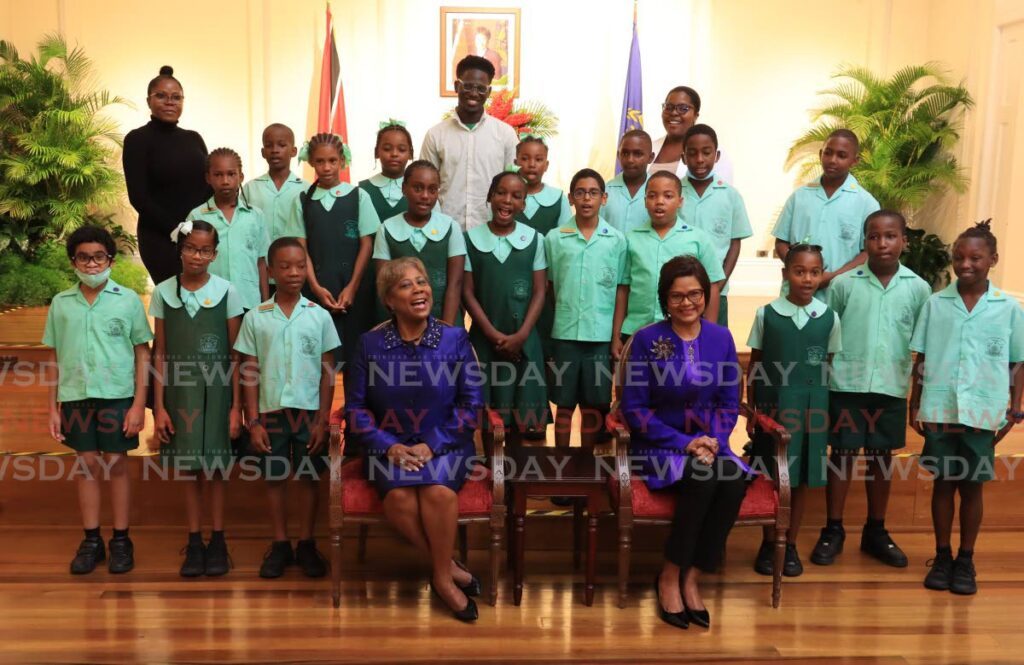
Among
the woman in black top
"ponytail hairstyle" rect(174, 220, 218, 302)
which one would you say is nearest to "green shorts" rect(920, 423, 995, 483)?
"ponytail hairstyle" rect(174, 220, 218, 302)

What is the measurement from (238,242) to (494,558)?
5.58 feet

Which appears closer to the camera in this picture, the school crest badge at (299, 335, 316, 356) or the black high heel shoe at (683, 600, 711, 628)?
the black high heel shoe at (683, 600, 711, 628)

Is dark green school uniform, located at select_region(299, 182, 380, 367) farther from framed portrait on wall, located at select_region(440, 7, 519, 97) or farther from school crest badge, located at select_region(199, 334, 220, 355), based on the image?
framed portrait on wall, located at select_region(440, 7, 519, 97)

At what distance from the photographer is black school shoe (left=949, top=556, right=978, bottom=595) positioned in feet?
12.8

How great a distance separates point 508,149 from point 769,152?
5.39m

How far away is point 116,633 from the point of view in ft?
11.3

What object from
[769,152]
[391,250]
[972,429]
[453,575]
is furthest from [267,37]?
[972,429]

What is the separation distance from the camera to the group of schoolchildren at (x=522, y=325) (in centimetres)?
379

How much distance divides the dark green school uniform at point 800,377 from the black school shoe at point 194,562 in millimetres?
2316

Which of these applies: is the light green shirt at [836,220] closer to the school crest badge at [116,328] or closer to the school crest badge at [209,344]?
the school crest badge at [209,344]

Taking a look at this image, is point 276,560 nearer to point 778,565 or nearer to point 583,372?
point 583,372

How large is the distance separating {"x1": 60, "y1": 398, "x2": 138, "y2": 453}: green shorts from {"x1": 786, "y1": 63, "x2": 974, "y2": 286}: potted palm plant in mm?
6784

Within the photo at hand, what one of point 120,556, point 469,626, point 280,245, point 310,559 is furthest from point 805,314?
point 120,556

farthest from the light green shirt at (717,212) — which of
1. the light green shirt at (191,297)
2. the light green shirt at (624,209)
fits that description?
the light green shirt at (191,297)
